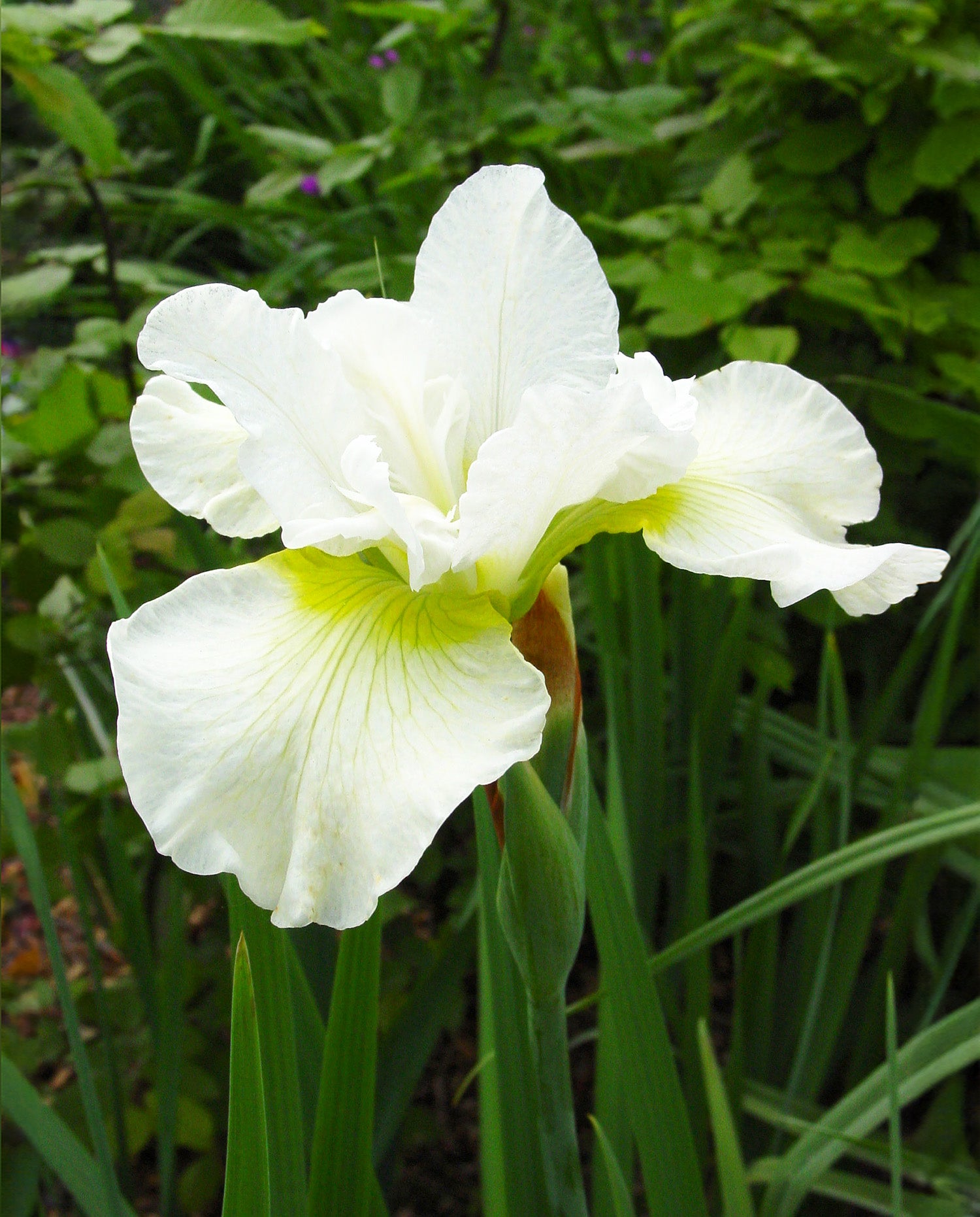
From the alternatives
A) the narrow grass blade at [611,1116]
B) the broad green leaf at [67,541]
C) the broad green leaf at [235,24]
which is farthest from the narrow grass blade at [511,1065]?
the broad green leaf at [235,24]

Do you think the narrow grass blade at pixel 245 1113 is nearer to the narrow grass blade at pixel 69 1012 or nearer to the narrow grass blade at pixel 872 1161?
the narrow grass blade at pixel 69 1012

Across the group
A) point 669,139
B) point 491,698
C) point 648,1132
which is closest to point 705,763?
point 648,1132

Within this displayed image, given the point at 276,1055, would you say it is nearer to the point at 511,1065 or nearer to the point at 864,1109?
the point at 511,1065

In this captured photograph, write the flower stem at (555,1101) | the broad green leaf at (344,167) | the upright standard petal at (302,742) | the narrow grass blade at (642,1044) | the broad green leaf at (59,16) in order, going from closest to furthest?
the upright standard petal at (302,742) → the flower stem at (555,1101) → the narrow grass blade at (642,1044) → the broad green leaf at (59,16) → the broad green leaf at (344,167)

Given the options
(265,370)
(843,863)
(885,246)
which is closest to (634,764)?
(843,863)

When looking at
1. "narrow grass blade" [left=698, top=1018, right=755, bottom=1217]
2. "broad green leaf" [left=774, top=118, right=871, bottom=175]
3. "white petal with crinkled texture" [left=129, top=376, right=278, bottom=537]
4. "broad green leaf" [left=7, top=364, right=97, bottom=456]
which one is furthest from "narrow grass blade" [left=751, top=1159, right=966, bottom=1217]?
"broad green leaf" [left=774, top=118, right=871, bottom=175]

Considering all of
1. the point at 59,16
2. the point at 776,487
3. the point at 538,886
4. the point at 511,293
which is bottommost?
the point at 538,886

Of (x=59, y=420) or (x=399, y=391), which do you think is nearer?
(x=399, y=391)
